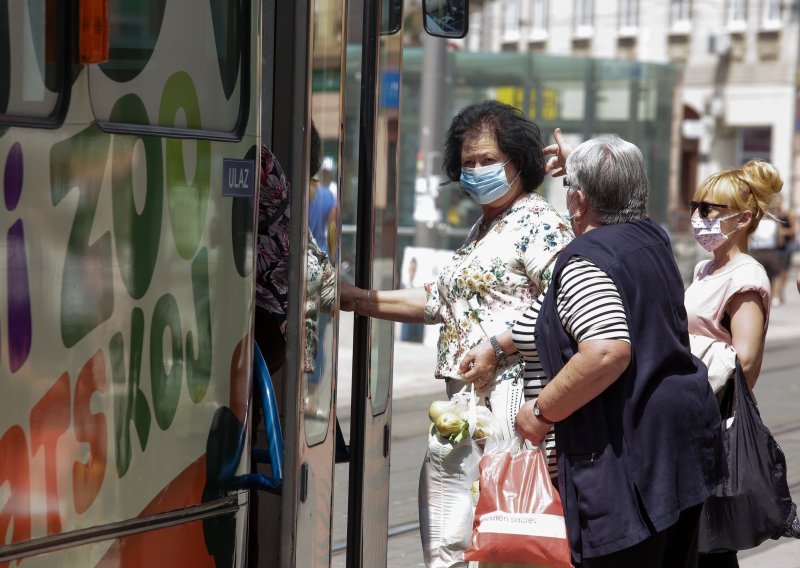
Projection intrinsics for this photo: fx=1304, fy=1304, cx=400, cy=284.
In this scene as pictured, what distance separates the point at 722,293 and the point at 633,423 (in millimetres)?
1253

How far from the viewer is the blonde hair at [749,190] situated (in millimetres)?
4598

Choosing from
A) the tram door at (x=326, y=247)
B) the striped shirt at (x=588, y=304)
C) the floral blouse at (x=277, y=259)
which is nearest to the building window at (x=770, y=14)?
the tram door at (x=326, y=247)

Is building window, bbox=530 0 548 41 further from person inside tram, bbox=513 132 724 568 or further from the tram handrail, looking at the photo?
the tram handrail

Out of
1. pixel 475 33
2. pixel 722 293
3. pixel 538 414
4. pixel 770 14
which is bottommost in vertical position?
pixel 538 414

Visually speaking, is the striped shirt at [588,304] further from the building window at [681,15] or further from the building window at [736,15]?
the building window at [681,15]

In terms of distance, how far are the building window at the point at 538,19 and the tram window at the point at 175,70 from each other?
42.1 meters

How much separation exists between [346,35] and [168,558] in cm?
138

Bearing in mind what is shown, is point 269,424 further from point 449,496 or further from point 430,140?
point 430,140

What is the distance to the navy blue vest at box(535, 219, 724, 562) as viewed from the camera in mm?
3422

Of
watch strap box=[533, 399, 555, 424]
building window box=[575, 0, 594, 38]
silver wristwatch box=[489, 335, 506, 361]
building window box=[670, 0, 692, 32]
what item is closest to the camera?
watch strap box=[533, 399, 555, 424]

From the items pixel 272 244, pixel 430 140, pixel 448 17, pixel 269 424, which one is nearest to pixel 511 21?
pixel 430 140

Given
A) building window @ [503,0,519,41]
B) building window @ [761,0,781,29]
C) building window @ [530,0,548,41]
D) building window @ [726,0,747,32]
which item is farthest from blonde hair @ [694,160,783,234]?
building window @ [503,0,519,41]

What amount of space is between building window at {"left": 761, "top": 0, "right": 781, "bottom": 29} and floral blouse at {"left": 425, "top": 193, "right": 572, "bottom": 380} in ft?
117

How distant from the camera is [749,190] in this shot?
4.61 metres
